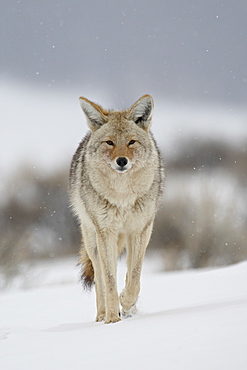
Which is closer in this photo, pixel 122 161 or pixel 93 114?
pixel 122 161

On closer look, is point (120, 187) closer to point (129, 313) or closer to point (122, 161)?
point (122, 161)

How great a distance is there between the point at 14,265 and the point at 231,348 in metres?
15.5

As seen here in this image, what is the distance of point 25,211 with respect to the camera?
59.5 feet

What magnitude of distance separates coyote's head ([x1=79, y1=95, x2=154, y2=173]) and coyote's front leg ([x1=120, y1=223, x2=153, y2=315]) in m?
0.61

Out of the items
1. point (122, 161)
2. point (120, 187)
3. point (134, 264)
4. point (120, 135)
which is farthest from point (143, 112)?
point (134, 264)

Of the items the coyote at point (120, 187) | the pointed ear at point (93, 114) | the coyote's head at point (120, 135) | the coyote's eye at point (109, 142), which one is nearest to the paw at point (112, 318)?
the coyote at point (120, 187)

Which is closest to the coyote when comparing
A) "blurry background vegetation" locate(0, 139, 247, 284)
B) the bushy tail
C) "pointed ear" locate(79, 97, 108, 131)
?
"pointed ear" locate(79, 97, 108, 131)

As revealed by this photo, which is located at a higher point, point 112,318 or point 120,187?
point 120,187

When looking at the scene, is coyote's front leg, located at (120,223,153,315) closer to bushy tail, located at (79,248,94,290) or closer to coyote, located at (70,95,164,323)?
coyote, located at (70,95,164,323)

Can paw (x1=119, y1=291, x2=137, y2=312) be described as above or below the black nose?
below

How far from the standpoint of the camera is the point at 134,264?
4535 mm

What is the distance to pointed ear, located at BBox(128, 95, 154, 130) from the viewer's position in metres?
4.47

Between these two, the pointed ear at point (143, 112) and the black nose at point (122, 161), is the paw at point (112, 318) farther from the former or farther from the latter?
the pointed ear at point (143, 112)

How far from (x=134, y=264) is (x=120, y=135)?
1.14m
